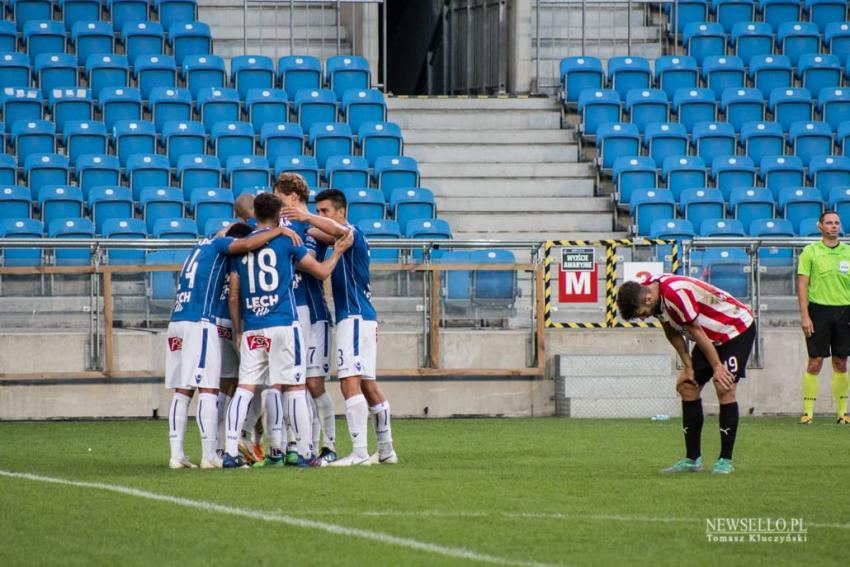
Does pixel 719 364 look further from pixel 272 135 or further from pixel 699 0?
pixel 699 0

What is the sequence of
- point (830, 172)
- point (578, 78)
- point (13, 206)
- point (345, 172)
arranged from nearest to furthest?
point (13, 206)
point (345, 172)
point (830, 172)
point (578, 78)

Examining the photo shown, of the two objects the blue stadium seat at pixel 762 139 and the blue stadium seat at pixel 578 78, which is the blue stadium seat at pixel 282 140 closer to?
the blue stadium seat at pixel 578 78

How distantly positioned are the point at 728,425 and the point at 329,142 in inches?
487

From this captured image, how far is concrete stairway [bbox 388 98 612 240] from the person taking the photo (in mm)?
21766

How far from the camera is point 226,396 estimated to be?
11.6 meters

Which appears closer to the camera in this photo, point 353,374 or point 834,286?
point 353,374

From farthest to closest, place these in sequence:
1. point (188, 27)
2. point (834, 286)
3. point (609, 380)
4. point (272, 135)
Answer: point (188, 27) < point (272, 135) < point (609, 380) < point (834, 286)

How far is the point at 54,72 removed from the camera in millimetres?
22562

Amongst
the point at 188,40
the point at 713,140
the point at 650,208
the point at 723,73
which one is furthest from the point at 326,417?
the point at 723,73

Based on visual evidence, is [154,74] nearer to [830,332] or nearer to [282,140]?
[282,140]

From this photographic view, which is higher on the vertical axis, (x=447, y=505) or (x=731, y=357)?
(x=731, y=357)

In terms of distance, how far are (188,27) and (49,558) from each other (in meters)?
17.7

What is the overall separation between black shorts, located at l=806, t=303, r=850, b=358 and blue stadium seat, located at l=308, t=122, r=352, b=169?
828cm

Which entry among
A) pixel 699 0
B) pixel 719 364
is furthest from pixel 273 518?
pixel 699 0
